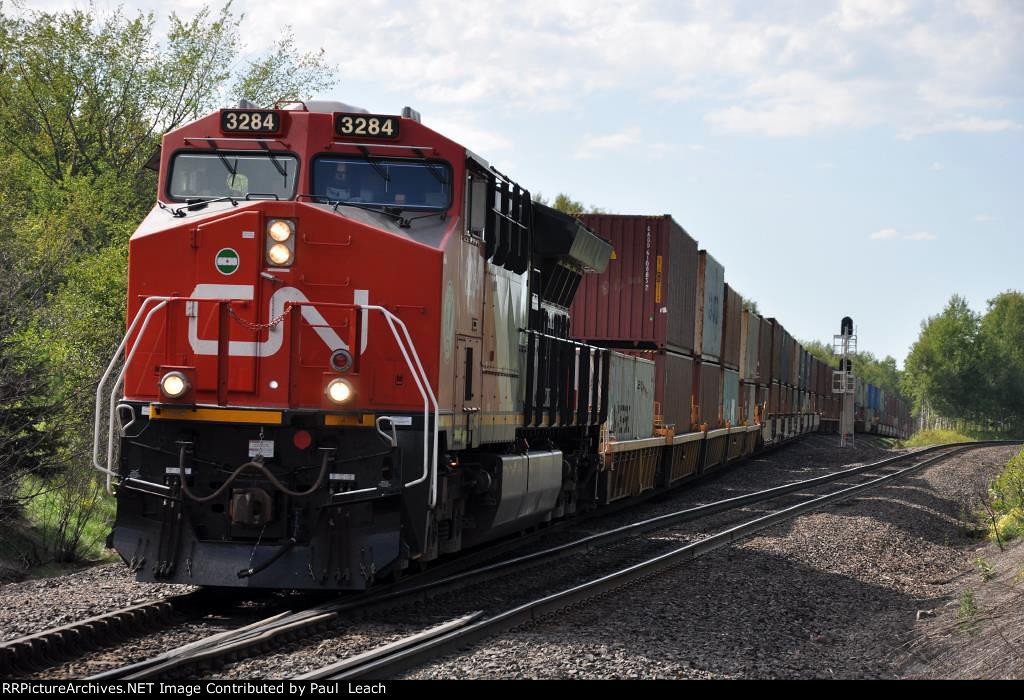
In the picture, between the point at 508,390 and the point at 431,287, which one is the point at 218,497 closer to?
the point at 431,287

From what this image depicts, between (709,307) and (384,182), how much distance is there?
53.7 feet

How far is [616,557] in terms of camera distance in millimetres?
12773

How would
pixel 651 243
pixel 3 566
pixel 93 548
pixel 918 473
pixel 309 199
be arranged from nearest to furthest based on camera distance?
pixel 309 199 → pixel 3 566 → pixel 93 548 → pixel 651 243 → pixel 918 473

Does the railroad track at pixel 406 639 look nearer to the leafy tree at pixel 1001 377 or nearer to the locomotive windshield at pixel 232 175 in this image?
the locomotive windshield at pixel 232 175

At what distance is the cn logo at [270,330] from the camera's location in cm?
828

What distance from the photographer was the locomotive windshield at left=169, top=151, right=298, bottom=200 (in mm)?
9094

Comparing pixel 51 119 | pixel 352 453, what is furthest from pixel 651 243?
pixel 51 119

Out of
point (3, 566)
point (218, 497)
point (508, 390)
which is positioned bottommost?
point (3, 566)

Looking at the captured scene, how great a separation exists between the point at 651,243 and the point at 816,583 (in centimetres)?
971

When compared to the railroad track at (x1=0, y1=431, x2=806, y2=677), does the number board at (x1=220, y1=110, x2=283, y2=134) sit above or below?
above

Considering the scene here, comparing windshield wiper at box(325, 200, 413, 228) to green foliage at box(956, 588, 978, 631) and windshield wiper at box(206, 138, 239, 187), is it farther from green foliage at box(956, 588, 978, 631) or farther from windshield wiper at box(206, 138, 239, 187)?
green foliage at box(956, 588, 978, 631)

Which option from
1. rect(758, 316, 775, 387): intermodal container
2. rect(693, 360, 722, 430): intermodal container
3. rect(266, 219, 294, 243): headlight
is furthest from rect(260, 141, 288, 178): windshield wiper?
rect(758, 316, 775, 387): intermodal container

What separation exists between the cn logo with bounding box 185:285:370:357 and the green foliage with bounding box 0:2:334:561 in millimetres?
4422

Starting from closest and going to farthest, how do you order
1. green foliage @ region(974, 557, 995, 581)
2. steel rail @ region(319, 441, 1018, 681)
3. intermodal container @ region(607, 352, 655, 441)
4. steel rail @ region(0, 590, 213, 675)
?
steel rail @ region(0, 590, 213, 675) → steel rail @ region(319, 441, 1018, 681) → green foliage @ region(974, 557, 995, 581) → intermodal container @ region(607, 352, 655, 441)
